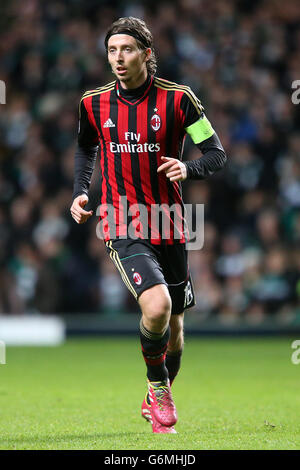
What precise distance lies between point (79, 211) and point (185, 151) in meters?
8.61

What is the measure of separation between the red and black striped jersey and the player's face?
0.20 metres

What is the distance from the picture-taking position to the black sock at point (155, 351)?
5.32 m

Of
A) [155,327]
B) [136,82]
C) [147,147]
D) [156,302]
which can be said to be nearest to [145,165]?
[147,147]

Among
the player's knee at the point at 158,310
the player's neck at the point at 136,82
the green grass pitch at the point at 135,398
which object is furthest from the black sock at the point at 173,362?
the player's neck at the point at 136,82

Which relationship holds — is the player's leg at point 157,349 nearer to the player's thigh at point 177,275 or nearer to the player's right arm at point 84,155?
the player's thigh at point 177,275

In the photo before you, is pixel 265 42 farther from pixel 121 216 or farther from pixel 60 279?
pixel 121 216

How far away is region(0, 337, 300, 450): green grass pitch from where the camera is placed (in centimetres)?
486

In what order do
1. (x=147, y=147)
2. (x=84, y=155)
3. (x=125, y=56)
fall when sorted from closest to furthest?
(x=125, y=56) < (x=147, y=147) < (x=84, y=155)

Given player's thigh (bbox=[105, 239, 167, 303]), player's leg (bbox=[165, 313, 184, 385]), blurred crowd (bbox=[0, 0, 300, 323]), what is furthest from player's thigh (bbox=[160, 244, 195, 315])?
blurred crowd (bbox=[0, 0, 300, 323])

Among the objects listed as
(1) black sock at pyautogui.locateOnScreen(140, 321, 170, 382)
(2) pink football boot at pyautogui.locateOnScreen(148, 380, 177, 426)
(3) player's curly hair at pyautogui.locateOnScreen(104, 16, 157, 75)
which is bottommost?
(2) pink football boot at pyautogui.locateOnScreen(148, 380, 177, 426)

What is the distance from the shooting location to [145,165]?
5559 mm

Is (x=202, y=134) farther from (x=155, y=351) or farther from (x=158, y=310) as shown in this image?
(x=155, y=351)

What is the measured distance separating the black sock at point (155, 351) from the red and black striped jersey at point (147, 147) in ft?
1.96

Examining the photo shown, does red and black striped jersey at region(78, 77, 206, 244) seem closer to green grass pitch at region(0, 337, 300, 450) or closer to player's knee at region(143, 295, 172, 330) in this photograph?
player's knee at region(143, 295, 172, 330)
